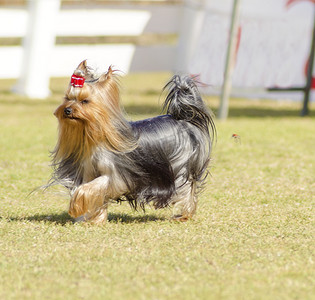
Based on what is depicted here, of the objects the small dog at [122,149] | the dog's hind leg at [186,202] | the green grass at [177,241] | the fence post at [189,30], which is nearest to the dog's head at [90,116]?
the small dog at [122,149]

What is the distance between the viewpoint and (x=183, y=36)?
634 inches

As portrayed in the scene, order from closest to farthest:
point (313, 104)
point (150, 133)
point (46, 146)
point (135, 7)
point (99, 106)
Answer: point (99, 106) → point (150, 133) → point (46, 146) → point (313, 104) → point (135, 7)

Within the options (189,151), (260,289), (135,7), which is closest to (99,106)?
(189,151)

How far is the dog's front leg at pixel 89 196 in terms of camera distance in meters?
5.38

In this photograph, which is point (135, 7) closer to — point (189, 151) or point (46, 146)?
point (46, 146)

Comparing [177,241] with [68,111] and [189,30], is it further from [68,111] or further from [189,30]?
[189,30]

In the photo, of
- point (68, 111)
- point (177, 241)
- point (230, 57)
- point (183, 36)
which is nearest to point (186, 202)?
point (177, 241)

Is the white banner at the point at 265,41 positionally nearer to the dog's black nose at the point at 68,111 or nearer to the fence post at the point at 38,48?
the fence post at the point at 38,48

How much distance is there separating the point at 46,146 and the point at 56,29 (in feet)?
22.0

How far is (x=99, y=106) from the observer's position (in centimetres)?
525

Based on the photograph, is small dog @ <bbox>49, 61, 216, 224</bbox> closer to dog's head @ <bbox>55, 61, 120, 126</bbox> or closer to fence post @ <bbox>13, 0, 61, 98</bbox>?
dog's head @ <bbox>55, 61, 120, 126</bbox>

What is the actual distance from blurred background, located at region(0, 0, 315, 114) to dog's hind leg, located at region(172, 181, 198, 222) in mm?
7906

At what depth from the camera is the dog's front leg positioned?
5375mm

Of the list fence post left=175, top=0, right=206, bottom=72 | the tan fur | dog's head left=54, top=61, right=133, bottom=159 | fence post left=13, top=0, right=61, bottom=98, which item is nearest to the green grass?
the tan fur
